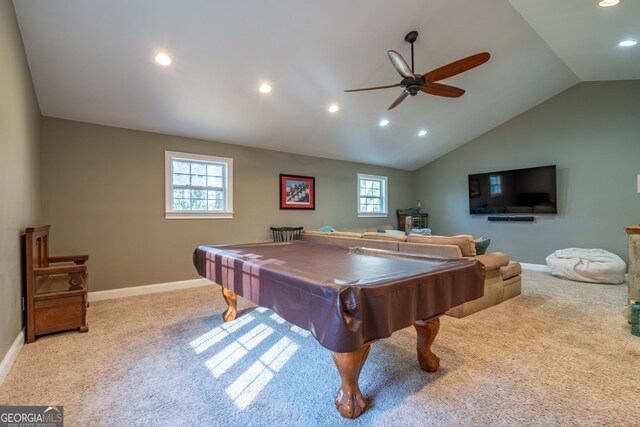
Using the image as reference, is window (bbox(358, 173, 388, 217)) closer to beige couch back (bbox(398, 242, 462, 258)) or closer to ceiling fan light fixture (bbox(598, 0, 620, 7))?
beige couch back (bbox(398, 242, 462, 258))

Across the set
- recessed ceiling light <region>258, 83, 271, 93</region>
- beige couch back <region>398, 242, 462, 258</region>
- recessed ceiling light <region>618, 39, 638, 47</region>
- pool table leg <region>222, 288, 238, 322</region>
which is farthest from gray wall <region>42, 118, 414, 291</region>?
recessed ceiling light <region>618, 39, 638, 47</region>

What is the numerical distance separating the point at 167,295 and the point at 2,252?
84.6 inches

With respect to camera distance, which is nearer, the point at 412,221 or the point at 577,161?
the point at 577,161

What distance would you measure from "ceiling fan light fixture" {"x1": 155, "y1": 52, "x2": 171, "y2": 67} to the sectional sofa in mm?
2949

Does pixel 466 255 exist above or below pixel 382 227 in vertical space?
below

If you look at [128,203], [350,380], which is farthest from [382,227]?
[350,380]

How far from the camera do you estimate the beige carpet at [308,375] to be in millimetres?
1496

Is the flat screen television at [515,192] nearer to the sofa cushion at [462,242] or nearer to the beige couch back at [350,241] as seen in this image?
the sofa cushion at [462,242]

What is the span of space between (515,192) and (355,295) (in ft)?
19.3

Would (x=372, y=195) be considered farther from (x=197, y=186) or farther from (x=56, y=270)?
(x=56, y=270)

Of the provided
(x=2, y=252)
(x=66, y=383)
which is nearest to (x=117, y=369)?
(x=66, y=383)

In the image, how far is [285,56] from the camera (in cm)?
313

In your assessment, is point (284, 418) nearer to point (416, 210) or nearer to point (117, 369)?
point (117, 369)

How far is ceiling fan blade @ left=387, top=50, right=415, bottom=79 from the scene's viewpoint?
2469mm
